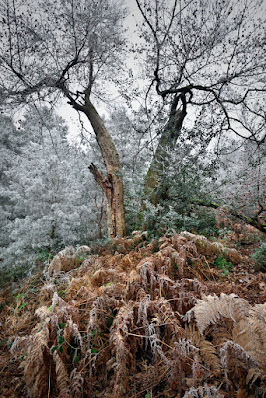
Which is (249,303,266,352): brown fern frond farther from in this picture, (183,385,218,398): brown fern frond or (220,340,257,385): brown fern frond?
(183,385,218,398): brown fern frond

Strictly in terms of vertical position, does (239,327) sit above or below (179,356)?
above

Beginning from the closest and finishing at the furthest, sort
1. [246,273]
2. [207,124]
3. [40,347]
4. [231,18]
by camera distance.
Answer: [40,347], [246,273], [231,18], [207,124]

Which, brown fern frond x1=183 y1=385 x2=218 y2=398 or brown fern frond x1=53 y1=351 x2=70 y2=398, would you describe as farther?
brown fern frond x1=53 y1=351 x2=70 y2=398

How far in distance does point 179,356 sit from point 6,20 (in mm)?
6224

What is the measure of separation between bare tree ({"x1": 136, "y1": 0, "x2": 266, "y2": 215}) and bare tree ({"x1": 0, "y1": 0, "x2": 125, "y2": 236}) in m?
1.00

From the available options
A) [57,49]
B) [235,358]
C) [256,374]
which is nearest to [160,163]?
[57,49]

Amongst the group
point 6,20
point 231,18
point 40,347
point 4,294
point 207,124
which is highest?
point 231,18

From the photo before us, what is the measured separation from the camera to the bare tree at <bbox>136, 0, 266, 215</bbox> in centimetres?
480

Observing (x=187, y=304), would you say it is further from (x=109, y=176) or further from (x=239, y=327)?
(x=109, y=176)

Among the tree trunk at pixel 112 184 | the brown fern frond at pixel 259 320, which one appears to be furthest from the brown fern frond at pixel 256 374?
the tree trunk at pixel 112 184

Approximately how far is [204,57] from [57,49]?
3864mm

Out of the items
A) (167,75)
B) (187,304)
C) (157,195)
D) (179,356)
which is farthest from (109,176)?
(179,356)

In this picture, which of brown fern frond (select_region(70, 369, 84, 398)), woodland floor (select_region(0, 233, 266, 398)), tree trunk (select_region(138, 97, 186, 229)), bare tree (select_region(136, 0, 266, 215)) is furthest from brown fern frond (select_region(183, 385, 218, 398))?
bare tree (select_region(136, 0, 266, 215))

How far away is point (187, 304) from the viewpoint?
2184 millimetres
